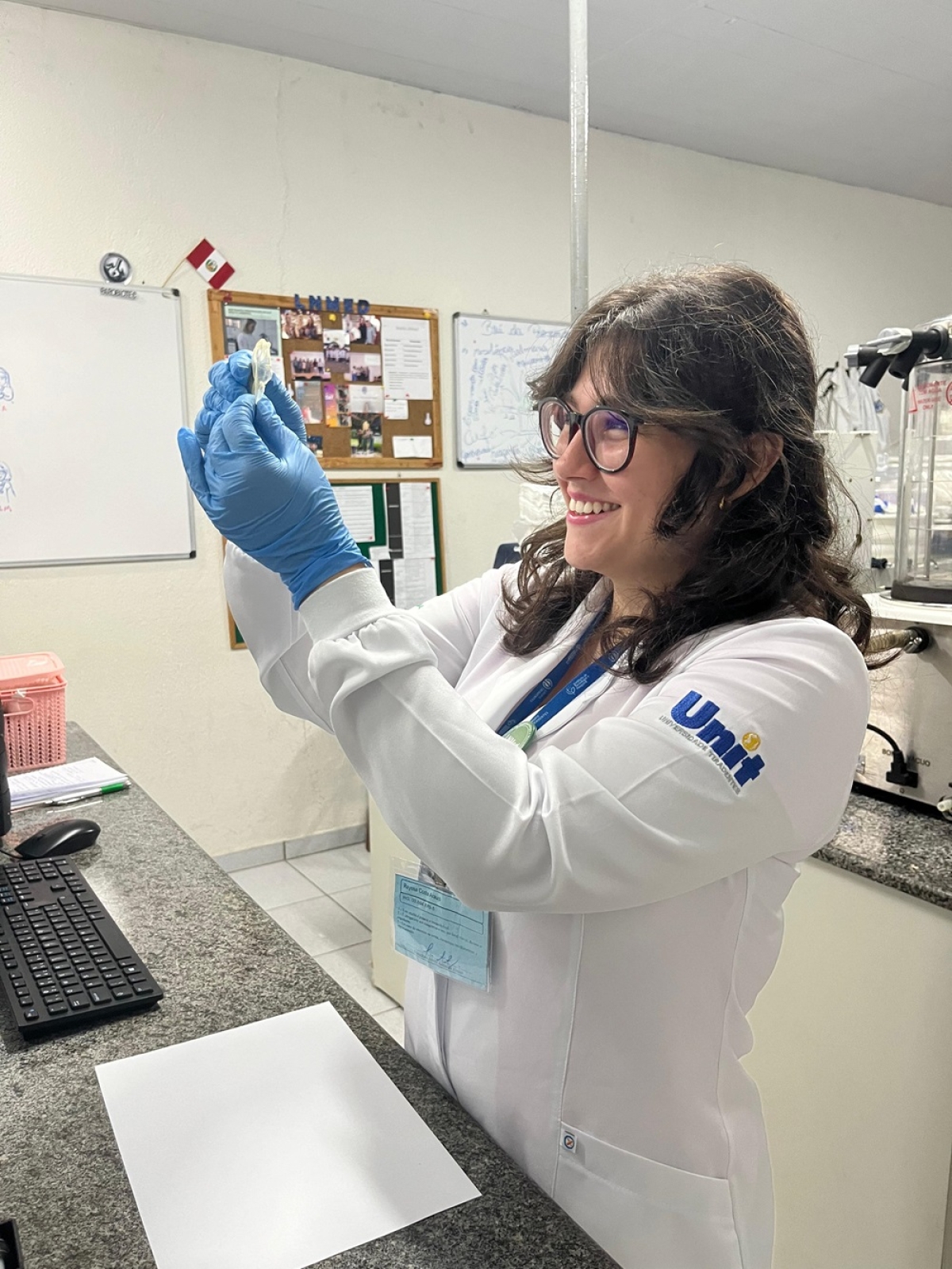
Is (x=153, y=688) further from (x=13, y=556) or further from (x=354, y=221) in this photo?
(x=354, y=221)

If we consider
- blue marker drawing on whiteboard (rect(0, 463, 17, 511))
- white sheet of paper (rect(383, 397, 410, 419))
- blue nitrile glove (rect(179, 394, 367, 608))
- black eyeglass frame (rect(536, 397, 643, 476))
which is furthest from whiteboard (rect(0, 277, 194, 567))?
black eyeglass frame (rect(536, 397, 643, 476))

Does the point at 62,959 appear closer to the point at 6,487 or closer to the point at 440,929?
the point at 440,929

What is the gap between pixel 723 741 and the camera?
77 cm

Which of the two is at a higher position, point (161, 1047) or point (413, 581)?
point (413, 581)

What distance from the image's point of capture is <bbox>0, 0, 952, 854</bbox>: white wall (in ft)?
9.41

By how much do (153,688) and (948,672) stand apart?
2543mm

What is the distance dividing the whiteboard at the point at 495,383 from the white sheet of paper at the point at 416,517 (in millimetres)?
207

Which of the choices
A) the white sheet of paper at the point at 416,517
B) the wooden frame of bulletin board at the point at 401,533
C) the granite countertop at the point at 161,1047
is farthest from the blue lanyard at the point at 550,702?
the white sheet of paper at the point at 416,517

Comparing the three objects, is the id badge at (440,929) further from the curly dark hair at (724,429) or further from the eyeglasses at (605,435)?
the eyeglasses at (605,435)

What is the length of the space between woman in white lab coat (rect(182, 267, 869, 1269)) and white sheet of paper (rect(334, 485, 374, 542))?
2473 millimetres

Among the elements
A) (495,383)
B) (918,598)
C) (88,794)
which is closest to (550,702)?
(918,598)

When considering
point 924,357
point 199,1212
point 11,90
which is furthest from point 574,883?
point 11,90

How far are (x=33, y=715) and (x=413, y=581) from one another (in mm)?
1935

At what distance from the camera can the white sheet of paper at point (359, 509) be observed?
11.5 ft
